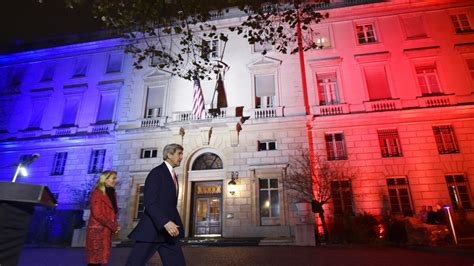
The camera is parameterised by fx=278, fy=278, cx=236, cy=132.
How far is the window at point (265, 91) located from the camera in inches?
766

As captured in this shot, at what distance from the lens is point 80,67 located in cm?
2406

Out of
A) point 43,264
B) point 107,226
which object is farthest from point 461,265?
point 43,264

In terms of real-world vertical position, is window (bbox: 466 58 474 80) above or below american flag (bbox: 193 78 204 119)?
above

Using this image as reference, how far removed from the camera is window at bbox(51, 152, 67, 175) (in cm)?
2080

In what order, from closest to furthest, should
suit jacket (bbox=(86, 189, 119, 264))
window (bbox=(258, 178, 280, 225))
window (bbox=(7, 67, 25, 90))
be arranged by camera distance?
suit jacket (bbox=(86, 189, 119, 264)) → window (bbox=(258, 178, 280, 225)) → window (bbox=(7, 67, 25, 90))

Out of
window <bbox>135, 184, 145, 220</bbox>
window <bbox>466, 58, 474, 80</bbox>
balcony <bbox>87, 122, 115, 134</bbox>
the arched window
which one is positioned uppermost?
window <bbox>466, 58, 474, 80</bbox>

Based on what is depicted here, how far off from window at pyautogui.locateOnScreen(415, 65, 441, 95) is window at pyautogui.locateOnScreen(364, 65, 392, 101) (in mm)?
2060

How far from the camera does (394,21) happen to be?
19.7 meters

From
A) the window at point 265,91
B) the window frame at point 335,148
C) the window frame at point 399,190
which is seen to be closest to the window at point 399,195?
the window frame at point 399,190

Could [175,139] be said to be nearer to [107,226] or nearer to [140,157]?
[140,157]

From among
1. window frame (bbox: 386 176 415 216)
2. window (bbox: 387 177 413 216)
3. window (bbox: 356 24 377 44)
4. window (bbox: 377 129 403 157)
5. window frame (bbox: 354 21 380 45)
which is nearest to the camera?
window frame (bbox: 386 176 415 216)

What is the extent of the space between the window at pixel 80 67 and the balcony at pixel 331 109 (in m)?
19.4

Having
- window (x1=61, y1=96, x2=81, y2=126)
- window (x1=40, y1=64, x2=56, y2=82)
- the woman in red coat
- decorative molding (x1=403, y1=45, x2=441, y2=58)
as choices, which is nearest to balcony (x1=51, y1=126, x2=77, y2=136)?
window (x1=61, y1=96, x2=81, y2=126)

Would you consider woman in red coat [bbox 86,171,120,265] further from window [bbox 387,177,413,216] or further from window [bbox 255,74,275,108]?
window [bbox 387,177,413,216]
